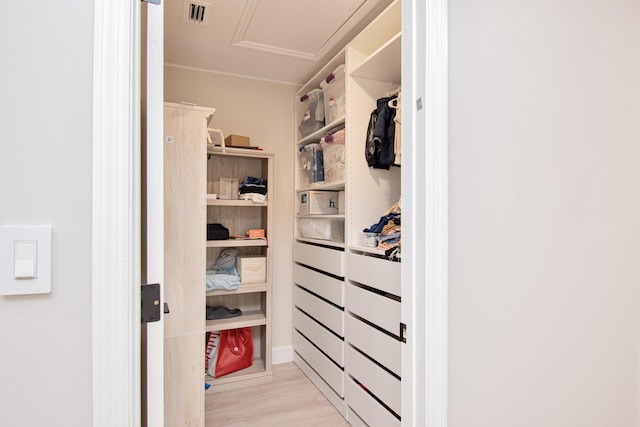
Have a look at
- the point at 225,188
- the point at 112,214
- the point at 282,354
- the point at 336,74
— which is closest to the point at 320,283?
the point at 282,354

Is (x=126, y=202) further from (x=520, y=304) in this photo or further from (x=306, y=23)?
(x=306, y=23)

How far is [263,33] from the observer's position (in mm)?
2299

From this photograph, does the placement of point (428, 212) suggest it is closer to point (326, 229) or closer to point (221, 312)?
point (326, 229)

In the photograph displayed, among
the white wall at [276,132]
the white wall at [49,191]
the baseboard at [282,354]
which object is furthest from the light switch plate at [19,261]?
the baseboard at [282,354]

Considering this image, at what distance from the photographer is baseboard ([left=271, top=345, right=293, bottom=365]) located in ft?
10.1

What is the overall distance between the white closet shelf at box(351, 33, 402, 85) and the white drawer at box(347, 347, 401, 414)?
5.38 feet

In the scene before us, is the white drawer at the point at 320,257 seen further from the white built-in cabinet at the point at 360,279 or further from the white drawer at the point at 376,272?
the white drawer at the point at 376,272

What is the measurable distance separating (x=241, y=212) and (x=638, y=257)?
8.17 ft

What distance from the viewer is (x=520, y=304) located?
3.60 feet

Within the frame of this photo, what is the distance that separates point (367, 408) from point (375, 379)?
203mm

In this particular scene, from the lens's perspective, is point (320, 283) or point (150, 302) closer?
point (150, 302)

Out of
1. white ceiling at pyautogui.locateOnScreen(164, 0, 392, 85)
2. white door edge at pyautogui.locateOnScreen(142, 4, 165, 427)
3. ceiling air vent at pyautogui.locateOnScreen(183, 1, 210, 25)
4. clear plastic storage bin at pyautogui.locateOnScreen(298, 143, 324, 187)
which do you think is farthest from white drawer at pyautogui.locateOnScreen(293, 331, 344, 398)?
ceiling air vent at pyautogui.locateOnScreen(183, 1, 210, 25)

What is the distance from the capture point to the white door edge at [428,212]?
932 mm

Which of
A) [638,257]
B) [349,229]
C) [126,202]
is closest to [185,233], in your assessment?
[349,229]
